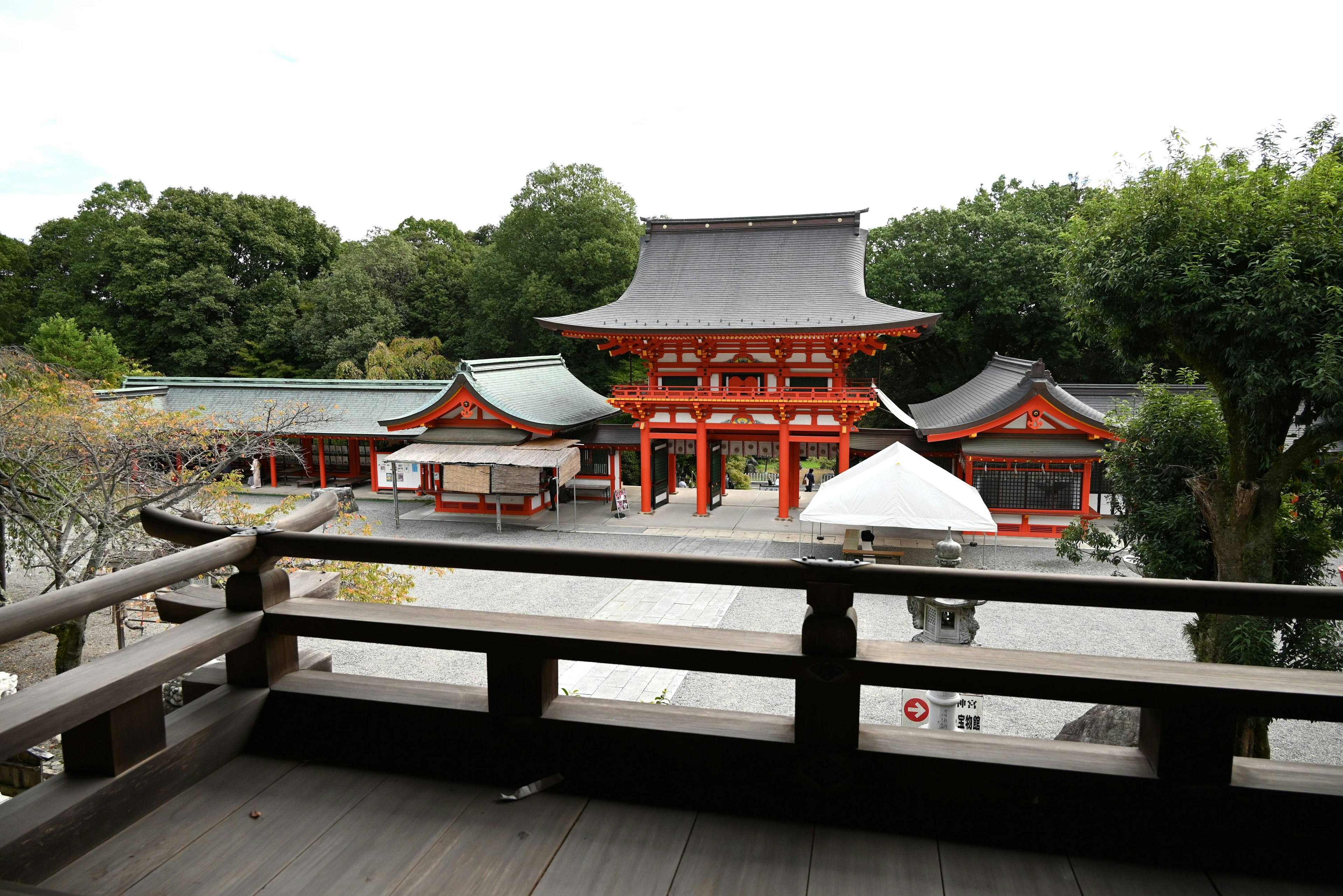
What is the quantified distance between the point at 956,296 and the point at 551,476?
45.5 ft

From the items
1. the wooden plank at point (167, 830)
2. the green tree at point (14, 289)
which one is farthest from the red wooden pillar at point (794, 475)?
the green tree at point (14, 289)

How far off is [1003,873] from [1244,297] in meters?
5.12

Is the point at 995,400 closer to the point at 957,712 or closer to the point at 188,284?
the point at 957,712

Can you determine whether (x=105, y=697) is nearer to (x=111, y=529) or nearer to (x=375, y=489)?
(x=111, y=529)

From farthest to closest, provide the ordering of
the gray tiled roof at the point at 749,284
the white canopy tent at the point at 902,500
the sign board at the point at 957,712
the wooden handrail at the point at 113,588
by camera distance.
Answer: the gray tiled roof at the point at 749,284 < the white canopy tent at the point at 902,500 < the sign board at the point at 957,712 < the wooden handrail at the point at 113,588

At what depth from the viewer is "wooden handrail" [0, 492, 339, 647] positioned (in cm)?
161

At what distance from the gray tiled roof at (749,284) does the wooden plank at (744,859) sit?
530 inches

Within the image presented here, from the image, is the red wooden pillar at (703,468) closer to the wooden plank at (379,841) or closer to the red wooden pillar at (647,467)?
the red wooden pillar at (647,467)

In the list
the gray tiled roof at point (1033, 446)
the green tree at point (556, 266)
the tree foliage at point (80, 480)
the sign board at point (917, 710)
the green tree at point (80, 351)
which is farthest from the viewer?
the green tree at point (556, 266)

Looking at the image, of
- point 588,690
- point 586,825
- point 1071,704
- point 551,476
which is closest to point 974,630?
point 1071,704

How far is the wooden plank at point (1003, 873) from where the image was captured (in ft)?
5.50

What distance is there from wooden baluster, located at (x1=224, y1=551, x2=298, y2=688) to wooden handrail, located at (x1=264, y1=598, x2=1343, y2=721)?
2.3 inches

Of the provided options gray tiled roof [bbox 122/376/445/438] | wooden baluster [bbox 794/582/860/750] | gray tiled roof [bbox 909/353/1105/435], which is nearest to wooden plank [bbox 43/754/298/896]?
wooden baluster [bbox 794/582/860/750]

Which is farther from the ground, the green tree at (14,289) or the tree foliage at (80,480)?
the green tree at (14,289)
